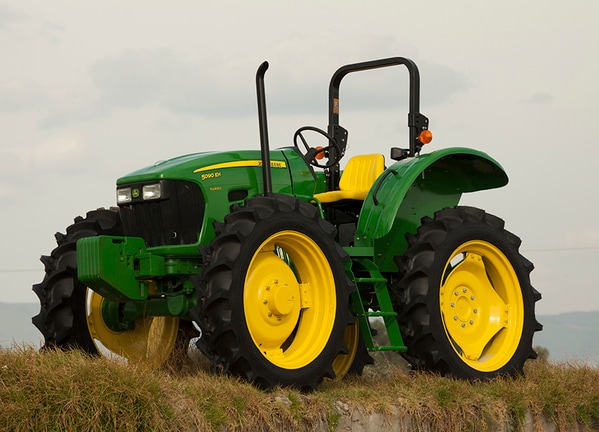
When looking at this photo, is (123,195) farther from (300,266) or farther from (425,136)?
(425,136)

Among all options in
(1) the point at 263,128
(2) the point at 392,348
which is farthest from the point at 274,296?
(1) the point at 263,128

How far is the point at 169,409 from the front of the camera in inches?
260

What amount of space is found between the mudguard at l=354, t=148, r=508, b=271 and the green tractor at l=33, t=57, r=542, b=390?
0.04 feet

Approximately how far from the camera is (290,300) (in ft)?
25.7

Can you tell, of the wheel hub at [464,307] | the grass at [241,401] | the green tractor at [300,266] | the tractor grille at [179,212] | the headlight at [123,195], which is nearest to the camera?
the grass at [241,401]

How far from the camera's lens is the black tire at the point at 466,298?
8.54 m

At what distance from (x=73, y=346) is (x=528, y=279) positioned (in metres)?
3.94

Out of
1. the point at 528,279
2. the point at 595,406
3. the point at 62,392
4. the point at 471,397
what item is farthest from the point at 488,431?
the point at 62,392

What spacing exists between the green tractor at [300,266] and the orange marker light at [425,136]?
0.04ft

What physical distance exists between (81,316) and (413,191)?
3.06m


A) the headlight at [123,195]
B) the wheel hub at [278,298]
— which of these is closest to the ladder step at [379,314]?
the wheel hub at [278,298]

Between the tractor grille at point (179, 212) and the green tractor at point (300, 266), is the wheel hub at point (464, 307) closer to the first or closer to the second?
the green tractor at point (300, 266)

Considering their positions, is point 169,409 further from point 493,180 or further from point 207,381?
point 493,180

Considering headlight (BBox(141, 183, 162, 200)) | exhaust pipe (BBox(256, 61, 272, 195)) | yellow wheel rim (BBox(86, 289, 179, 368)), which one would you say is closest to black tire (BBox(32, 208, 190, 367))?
yellow wheel rim (BBox(86, 289, 179, 368))
